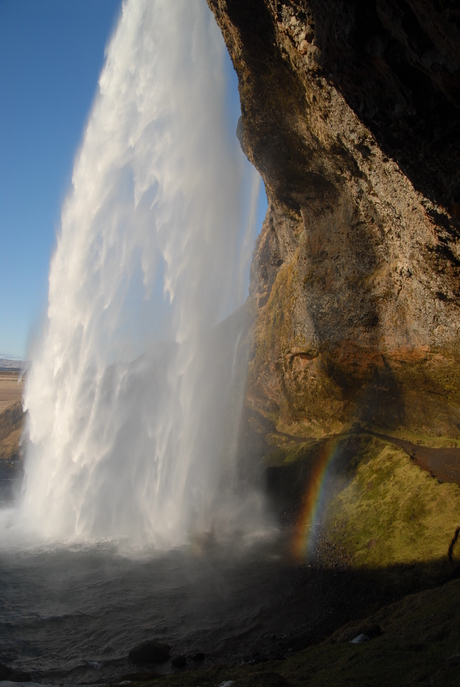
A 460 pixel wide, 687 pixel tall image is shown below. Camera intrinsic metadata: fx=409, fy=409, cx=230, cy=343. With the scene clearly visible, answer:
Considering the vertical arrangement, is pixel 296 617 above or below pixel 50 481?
below

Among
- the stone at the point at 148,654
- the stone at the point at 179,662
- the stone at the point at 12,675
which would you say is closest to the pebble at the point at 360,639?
the stone at the point at 179,662

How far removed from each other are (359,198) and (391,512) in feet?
34.6

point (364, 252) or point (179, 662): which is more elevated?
point (364, 252)

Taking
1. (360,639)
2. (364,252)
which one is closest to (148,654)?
(360,639)

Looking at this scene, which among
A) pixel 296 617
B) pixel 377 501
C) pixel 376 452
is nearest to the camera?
pixel 296 617

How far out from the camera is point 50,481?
55.1ft

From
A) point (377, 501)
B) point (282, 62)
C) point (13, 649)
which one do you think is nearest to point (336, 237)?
point (282, 62)

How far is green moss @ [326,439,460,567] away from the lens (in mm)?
10742

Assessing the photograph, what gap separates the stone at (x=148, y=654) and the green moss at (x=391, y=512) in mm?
6054

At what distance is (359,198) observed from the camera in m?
14.5

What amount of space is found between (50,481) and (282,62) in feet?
57.2

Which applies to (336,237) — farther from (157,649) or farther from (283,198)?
(157,649)

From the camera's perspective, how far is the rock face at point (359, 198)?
7035 millimetres

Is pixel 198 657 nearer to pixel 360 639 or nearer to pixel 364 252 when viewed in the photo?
pixel 360 639
